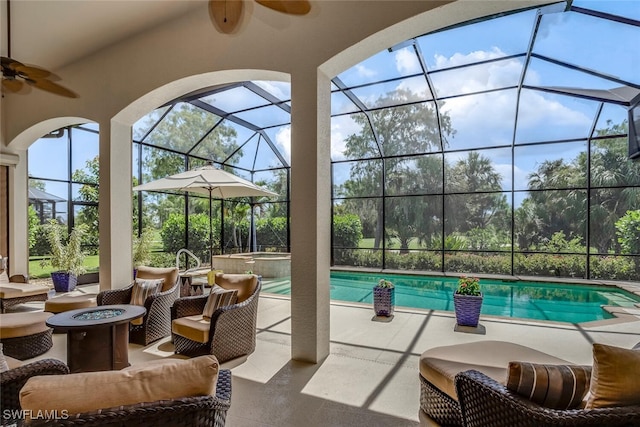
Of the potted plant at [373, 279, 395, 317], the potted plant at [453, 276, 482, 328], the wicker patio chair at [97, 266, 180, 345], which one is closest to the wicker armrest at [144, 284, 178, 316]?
the wicker patio chair at [97, 266, 180, 345]

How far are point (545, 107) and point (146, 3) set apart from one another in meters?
10.5

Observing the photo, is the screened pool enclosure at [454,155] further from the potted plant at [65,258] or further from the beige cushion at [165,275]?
the beige cushion at [165,275]

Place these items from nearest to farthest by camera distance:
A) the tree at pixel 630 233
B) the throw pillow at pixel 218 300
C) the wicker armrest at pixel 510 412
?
the wicker armrest at pixel 510 412, the throw pillow at pixel 218 300, the tree at pixel 630 233

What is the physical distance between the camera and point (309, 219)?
11.5 ft

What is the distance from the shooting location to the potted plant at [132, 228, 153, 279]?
8594mm

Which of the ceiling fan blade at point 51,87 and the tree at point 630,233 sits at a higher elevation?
the ceiling fan blade at point 51,87

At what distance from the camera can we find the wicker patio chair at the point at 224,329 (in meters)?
3.36

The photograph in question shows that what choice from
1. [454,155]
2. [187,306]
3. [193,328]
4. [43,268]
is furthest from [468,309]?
[43,268]

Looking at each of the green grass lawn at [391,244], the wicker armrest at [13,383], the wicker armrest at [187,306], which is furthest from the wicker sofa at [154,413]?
the green grass lawn at [391,244]

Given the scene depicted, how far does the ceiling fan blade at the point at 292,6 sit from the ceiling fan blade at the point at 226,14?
1.98 feet

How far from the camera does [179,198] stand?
34.4 feet

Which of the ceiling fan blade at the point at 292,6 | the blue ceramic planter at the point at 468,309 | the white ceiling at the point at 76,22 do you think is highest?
the white ceiling at the point at 76,22

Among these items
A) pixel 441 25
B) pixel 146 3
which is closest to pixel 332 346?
pixel 441 25

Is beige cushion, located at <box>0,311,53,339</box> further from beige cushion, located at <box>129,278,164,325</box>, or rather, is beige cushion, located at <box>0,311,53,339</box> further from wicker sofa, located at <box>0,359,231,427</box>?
wicker sofa, located at <box>0,359,231,427</box>
